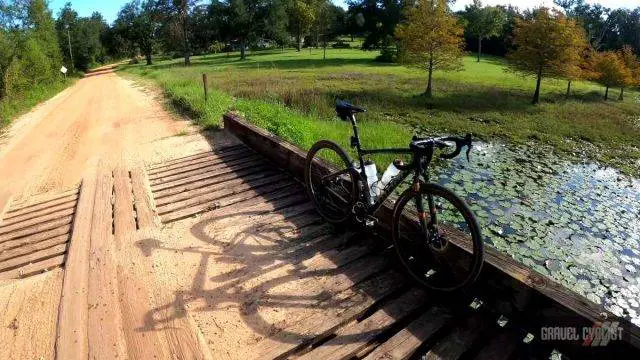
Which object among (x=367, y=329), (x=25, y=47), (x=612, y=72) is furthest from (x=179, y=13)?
(x=367, y=329)

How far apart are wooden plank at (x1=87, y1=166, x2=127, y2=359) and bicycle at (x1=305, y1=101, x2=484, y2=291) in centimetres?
237

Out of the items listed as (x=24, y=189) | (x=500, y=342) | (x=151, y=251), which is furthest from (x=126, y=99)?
(x=500, y=342)

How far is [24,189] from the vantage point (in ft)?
24.6

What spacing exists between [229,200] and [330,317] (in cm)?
287

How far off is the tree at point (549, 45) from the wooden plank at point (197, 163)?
854 inches

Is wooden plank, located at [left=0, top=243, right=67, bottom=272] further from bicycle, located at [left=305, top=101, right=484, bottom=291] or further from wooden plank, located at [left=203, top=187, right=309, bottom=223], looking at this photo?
bicycle, located at [left=305, top=101, right=484, bottom=291]

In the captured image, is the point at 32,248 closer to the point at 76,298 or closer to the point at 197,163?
the point at 76,298

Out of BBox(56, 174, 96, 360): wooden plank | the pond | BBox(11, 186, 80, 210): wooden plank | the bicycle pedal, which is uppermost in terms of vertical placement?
the bicycle pedal

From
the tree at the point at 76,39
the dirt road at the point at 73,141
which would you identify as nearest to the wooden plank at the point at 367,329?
the dirt road at the point at 73,141

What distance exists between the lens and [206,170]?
691 cm

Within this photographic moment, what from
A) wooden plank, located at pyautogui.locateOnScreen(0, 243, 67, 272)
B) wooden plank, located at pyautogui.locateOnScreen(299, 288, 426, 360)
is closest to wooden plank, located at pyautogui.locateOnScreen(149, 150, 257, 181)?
wooden plank, located at pyautogui.locateOnScreen(0, 243, 67, 272)

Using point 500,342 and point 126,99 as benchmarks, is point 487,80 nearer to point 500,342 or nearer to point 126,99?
point 126,99

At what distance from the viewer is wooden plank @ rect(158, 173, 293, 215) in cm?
553

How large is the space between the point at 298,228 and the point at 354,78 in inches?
1066
